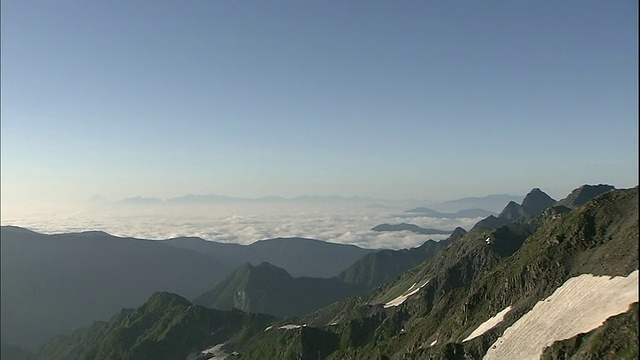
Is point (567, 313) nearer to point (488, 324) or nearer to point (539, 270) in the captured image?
point (488, 324)

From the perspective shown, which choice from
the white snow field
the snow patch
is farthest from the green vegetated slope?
the white snow field

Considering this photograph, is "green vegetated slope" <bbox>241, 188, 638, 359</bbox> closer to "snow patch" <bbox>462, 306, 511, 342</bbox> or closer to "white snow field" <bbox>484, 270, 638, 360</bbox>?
"snow patch" <bbox>462, 306, 511, 342</bbox>

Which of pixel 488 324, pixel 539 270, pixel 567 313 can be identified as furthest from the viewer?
pixel 539 270

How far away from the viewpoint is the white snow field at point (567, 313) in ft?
265

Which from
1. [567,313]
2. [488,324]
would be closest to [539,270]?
Result: [488,324]

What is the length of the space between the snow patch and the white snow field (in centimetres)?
622

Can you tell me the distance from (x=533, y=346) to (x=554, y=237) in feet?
116

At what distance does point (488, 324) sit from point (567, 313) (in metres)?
19.5

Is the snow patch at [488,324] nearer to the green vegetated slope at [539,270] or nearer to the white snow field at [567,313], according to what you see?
the green vegetated slope at [539,270]

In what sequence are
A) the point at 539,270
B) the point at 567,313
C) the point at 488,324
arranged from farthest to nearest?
the point at 539,270, the point at 488,324, the point at 567,313

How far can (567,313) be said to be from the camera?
88.8 meters

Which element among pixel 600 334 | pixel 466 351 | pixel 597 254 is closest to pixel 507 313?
pixel 466 351

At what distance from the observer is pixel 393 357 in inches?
5074

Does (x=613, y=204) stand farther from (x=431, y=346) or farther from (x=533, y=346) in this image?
(x=431, y=346)
